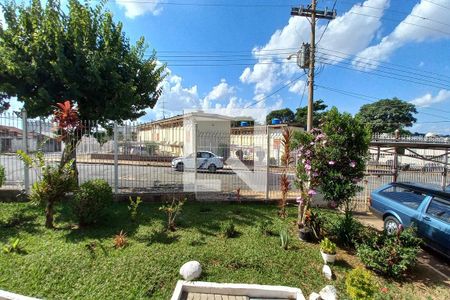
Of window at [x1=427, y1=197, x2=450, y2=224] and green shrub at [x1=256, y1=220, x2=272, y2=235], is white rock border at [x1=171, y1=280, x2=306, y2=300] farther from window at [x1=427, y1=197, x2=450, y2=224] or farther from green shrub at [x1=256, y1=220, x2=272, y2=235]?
window at [x1=427, y1=197, x2=450, y2=224]

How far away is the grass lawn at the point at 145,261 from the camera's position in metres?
3.70

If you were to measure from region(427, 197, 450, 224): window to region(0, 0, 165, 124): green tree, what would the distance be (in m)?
7.95

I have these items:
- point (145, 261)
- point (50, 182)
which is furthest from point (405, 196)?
point (50, 182)

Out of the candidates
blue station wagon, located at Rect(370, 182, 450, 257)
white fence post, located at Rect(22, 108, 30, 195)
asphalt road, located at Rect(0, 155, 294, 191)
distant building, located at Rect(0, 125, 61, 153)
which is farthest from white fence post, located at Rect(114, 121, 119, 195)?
blue station wagon, located at Rect(370, 182, 450, 257)

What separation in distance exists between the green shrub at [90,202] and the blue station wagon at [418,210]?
6037 mm

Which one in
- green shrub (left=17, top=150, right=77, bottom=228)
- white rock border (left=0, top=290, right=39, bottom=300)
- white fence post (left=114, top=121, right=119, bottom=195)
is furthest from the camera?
white fence post (left=114, top=121, right=119, bottom=195)

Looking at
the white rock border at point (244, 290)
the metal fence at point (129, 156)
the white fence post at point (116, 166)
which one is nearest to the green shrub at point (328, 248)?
the white rock border at point (244, 290)

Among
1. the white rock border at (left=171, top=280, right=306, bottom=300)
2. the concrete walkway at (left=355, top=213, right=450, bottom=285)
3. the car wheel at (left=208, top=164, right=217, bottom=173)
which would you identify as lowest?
the concrete walkway at (left=355, top=213, right=450, bottom=285)

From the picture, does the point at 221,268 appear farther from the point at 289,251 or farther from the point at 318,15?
the point at 318,15

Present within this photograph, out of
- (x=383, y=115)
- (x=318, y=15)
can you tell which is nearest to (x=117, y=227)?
(x=318, y=15)

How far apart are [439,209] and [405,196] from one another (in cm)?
92

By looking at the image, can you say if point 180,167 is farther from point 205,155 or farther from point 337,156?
point 337,156

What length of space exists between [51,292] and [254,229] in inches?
149

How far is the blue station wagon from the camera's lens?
495 centimetres
